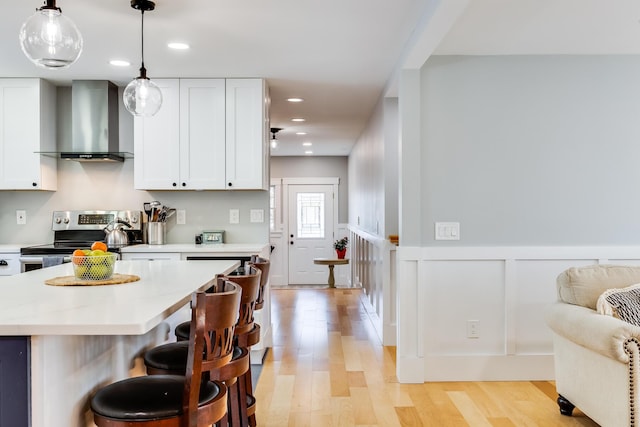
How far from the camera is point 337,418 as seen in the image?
9.75 feet

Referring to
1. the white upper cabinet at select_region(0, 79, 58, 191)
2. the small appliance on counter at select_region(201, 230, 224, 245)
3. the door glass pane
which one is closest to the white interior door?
the door glass pane

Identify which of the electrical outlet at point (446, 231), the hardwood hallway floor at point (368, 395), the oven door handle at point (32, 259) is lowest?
the hardwood hallway floor at point (368, 395)

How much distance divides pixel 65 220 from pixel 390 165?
9.79ft

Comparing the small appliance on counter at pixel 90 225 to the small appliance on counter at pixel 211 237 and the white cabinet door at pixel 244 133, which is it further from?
the white cabinet door at pixel 244 133

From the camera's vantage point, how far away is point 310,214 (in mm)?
9922

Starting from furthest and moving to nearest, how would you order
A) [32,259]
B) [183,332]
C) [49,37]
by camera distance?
[32,259], [183,332], [49,37]

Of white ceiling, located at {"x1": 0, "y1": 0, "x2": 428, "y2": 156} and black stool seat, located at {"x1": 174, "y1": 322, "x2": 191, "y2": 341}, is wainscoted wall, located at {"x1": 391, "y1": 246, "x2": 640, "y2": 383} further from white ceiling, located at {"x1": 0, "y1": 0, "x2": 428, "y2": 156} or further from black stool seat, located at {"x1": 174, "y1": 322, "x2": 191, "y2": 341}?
black stool seat, located at {"x1": 174, "y1": 322, "x2": 191, "y2": 341}

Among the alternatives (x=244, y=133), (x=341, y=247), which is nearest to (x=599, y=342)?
(x=244, y=133)

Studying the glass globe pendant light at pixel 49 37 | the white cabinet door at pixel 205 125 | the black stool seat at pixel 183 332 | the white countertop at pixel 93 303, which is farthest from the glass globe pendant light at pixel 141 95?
the white cabinet door at pixel 205 125

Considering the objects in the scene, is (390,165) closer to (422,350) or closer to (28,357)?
(422,350)

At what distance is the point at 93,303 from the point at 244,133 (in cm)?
275

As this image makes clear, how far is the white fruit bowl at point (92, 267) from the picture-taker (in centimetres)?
222

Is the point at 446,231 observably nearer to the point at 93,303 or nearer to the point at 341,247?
the point at 93,303

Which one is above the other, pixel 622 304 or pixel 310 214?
pixel 310 214
